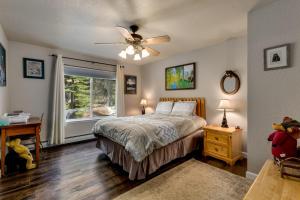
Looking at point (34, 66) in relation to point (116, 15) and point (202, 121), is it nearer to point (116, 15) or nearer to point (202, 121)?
point (116, 15)

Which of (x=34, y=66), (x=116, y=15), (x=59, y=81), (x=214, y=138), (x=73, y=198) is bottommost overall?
(x=73, y=198)

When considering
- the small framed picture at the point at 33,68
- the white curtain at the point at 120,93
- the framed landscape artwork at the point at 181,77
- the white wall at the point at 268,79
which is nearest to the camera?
the white wall at the point at 268,79

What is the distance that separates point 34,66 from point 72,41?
44.1 inches

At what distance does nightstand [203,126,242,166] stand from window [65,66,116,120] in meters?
3.01

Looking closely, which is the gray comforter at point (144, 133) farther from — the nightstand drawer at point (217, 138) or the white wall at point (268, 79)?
the white wall at point (268, 79)

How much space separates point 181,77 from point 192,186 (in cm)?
275

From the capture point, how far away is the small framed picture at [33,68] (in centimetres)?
338

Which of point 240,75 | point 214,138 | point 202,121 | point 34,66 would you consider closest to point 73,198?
point 214,138

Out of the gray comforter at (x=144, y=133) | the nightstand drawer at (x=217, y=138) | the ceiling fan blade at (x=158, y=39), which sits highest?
the ceiling fan blade at (x=158, y=39)

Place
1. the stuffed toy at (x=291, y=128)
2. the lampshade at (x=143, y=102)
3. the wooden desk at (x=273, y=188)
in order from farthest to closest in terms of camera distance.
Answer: the lampshade at (x=143, y=102) < the stuffed toy at (x=291, y=128) < the wooden desk at (x=273, y=188)

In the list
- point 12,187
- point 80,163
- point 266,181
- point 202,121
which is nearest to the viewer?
point 266,181

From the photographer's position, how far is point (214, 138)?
2906 mm

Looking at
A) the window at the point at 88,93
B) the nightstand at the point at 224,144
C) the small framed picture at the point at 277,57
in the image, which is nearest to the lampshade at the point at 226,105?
the nightstand at the point at 224,144

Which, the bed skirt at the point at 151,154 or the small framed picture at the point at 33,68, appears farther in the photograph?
the small framed picture at the point at 33,68
